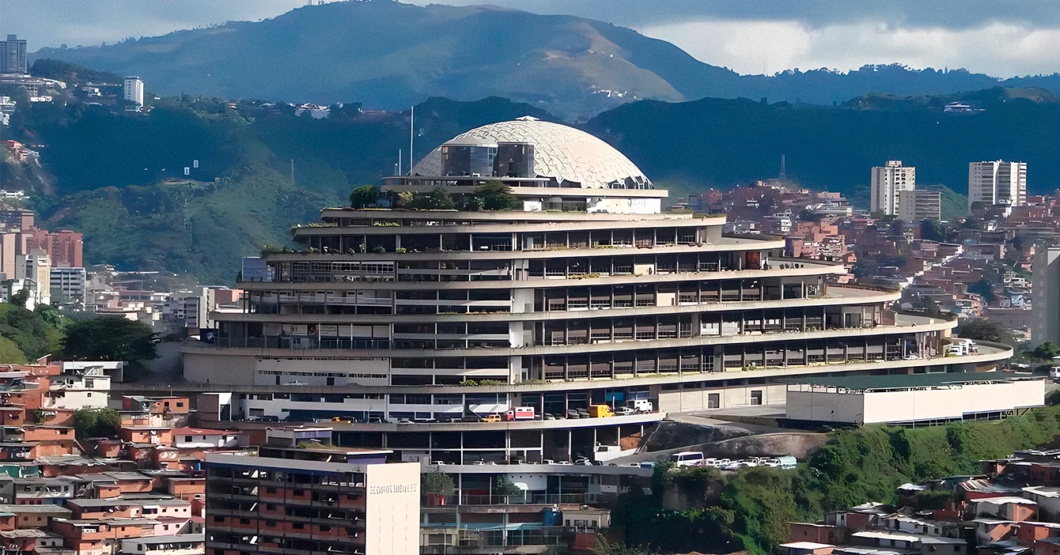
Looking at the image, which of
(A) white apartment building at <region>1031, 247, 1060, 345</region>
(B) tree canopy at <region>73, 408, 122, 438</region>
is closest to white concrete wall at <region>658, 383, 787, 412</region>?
(B) tree canopy at <region>73, 408, 122, 438</region>

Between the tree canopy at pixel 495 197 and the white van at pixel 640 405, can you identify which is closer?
the white van at pixel 640 405

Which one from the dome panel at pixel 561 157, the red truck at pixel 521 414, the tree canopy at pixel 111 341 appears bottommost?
the red truck at pixel 521 414

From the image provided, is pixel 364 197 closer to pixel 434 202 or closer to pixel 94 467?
pixel 434 202

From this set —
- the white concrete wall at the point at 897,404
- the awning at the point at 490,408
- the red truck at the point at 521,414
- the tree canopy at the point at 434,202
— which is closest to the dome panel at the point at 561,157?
the tree canopy at the point at 434,202

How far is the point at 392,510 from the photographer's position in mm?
73938

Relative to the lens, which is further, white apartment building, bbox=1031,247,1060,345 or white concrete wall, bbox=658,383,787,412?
white apartment building, bbox=1031,247,1060,345

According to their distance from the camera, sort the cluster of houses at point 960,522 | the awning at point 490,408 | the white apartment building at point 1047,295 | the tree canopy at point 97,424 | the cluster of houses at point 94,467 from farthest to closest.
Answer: the white apartment building at point 1047,295 < the tree canopy at point 97,424 < the awning at point 490,408 < the cluster of houses at point 94,467 < the cluster of houses at point 960,522

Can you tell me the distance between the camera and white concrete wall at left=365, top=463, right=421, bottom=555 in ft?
241

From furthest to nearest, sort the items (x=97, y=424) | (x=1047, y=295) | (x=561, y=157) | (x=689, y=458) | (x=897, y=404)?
A: (x=1047, y=295) → (x=561, y=157) → (x=97, y=424) → (x=897, y=404) → (x=689, y=458)

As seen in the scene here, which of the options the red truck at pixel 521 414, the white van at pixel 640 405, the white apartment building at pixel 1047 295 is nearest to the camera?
the red truck at pixel 521 414

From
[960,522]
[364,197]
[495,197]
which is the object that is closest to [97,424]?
[364,197]

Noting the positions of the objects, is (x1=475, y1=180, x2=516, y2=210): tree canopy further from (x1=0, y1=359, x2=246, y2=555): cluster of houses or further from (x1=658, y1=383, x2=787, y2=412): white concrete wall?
A: (x1=0, y1=359, x2=246, y2=555): cluster of houses

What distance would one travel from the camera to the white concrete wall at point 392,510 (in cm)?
7331

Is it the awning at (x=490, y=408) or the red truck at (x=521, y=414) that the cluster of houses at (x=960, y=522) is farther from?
the awning at (x=490, y=408)
